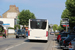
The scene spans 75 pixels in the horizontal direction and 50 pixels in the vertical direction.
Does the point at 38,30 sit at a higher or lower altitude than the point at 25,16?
lower

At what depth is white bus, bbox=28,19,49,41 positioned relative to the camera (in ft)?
81.1

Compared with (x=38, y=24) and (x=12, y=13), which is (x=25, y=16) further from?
(x=38, y=24)

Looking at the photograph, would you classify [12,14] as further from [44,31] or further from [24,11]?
[44,31]

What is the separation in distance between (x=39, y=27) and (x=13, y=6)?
298ft

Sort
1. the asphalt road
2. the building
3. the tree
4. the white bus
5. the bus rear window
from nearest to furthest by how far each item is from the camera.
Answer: the asphalt road, the white bus, the bus rear window, the tree, the building


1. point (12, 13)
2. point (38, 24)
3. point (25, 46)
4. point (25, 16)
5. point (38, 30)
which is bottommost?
point (25, 46)

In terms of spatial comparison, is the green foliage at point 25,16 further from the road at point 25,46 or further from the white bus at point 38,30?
the road at point 25,46

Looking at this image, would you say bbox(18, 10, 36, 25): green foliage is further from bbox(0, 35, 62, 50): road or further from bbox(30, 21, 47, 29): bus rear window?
bbox(0, 35, 62, 50): road

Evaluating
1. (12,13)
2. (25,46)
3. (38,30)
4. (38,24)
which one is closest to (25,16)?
(12,13)

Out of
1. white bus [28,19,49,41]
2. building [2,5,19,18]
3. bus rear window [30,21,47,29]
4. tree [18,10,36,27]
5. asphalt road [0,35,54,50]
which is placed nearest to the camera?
asphalt road [0,35,54,50]

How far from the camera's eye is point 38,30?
24875 millimetres

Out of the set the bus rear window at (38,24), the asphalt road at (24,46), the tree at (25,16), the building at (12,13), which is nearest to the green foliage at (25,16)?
the tree at (25,16)

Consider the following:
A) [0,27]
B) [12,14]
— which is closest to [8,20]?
[12,14]

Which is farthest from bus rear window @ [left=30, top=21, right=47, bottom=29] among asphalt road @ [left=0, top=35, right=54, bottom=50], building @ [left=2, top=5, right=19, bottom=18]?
building @ [left=2, top=5, right=19, bottom=18]
